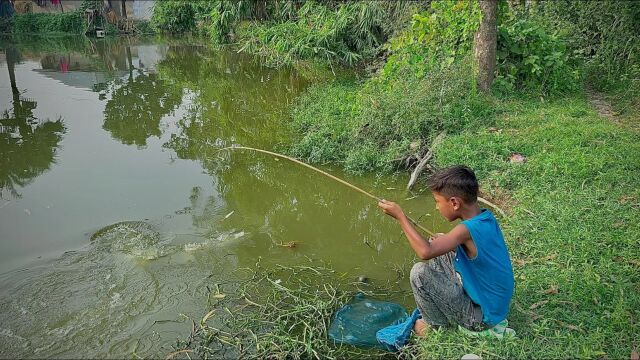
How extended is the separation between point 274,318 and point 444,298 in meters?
1.22

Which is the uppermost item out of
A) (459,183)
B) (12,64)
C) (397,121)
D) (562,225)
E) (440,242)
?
(459,183)

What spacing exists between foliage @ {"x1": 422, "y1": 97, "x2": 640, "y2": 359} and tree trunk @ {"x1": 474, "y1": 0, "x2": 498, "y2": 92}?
651 mm

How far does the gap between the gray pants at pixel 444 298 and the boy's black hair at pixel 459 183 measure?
477mm

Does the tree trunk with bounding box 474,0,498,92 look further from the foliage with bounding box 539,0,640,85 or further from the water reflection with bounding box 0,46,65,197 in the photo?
the water reflection with bounding box 0,46,65,197

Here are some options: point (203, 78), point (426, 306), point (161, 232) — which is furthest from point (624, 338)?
point (203, 78)

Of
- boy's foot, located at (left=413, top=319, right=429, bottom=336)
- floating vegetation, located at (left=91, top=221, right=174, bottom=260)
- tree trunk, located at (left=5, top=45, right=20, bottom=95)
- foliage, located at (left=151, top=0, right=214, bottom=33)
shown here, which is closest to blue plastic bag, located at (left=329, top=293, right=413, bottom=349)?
boy's foot, located at (left=413, top=319, right=429, bottom=336)

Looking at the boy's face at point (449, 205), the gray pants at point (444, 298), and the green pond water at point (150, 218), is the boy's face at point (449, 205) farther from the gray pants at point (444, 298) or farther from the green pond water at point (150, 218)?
the green pond water at point (150, 218)

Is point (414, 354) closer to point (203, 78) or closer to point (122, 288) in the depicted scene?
point (122, 288)

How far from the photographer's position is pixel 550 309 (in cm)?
312

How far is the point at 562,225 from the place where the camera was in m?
4.04

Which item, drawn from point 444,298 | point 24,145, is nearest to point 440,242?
point 444,298

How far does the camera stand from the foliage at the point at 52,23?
2130 cm

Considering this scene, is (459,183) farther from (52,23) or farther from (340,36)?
(52,23)

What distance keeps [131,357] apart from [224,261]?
4.06 ft
